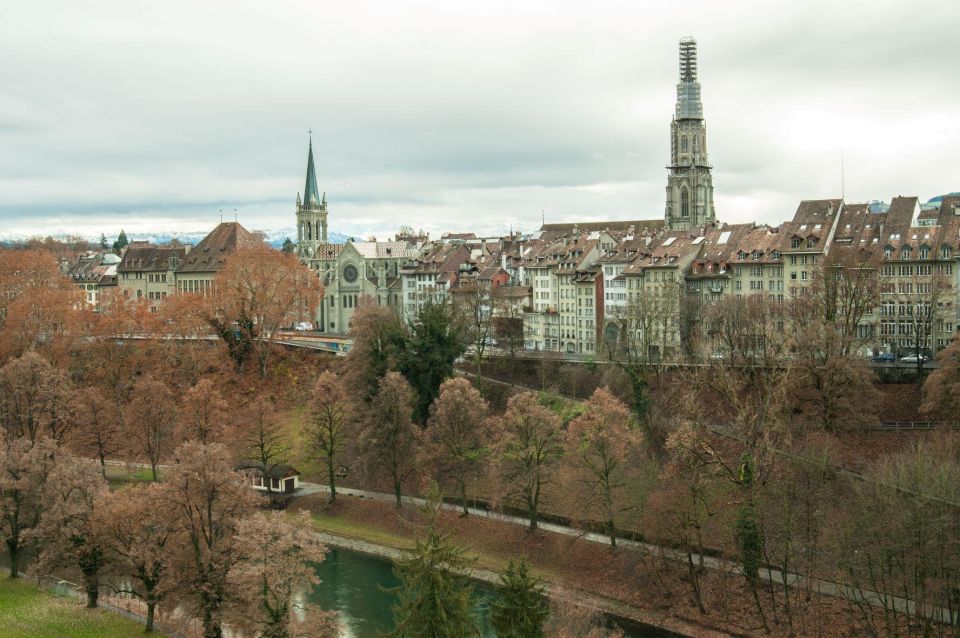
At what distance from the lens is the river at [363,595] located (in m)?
42.7

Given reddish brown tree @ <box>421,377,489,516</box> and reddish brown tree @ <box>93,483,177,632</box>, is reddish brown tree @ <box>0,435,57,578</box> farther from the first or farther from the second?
reddish brown tree @ <box>421,377,489,516</box>

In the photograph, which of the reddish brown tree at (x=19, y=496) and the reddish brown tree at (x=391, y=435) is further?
the reddish brown tree at (x=391, y=435)

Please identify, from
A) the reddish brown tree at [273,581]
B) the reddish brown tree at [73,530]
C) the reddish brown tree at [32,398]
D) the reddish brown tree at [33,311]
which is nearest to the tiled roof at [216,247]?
the reddish brown tree at [33,311]

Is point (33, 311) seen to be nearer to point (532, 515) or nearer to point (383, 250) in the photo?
point (383, 250)

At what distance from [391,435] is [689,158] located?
99.0m

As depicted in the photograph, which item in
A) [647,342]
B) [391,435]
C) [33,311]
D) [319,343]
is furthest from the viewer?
[319,343]

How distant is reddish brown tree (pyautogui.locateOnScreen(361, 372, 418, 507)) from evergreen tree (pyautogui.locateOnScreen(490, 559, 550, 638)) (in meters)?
24.5

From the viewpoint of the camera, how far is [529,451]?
173 feet

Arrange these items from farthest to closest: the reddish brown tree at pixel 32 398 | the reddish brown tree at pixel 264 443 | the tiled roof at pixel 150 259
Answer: the tiled roof at pixel 150 259
the reddish brown tree at pixel 264 443
the reddish brown tree at pixel 32 398

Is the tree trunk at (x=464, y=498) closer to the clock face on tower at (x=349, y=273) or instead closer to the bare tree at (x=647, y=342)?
the bare tree at (x=647, y=342)

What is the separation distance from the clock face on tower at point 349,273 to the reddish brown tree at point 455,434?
197ft

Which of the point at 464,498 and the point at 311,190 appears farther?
the point at 311,190

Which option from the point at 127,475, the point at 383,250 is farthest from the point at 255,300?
the point at 383,250

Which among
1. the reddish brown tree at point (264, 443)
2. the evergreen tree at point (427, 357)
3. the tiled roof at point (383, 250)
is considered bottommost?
the reddish brown tree at point (264, 443)
